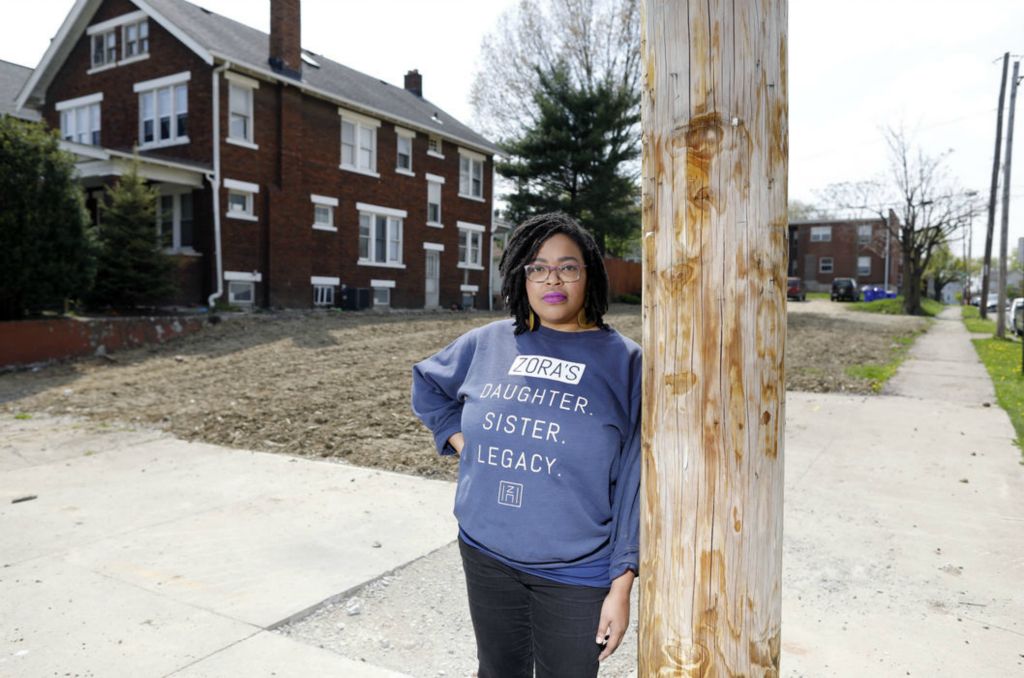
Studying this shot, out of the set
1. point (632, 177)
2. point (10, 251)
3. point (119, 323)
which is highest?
point (632, 177)

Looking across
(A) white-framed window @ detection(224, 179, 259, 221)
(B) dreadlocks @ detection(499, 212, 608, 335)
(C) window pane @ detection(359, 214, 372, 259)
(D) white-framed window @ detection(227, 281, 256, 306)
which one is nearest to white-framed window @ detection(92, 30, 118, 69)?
(A) white-framed window @ detection(224, 179, 259, 221)

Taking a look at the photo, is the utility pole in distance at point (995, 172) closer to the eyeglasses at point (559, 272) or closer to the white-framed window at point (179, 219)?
the white-framed window at point (179, 219)

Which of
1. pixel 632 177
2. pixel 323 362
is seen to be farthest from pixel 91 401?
pixel 632 177

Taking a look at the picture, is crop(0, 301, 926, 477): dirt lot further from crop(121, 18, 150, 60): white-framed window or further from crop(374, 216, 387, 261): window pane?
crop(121, 18, 150, 60): white-framed window

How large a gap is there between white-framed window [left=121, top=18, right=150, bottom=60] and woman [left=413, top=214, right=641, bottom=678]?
74.7 feet

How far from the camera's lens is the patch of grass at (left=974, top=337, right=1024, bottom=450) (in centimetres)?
865

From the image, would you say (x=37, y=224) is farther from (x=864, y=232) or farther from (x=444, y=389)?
(x=864, y=232)

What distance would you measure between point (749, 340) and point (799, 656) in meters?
2.16

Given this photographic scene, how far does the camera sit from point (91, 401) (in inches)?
374

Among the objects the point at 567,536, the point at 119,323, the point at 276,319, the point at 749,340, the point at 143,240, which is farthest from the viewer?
the point at 276,319

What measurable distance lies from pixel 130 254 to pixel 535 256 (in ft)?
52.8

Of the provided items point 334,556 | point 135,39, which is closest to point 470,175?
point 135,39

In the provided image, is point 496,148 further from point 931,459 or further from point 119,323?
point 931,459

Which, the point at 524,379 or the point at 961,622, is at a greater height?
the point at 524,379
